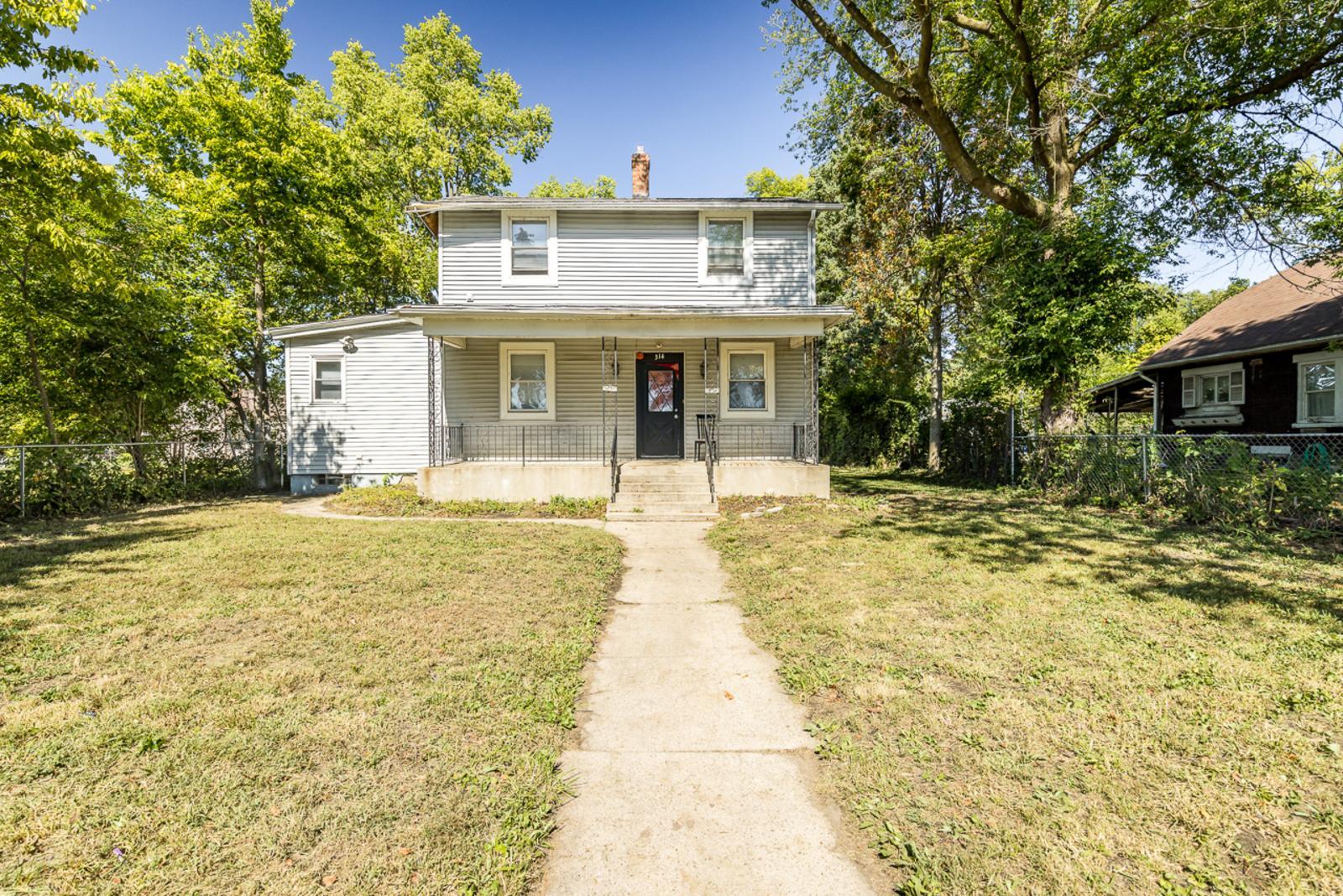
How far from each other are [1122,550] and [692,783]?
6997 mm

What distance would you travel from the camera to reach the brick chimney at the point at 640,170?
46.6ft

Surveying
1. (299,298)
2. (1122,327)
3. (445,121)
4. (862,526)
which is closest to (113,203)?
(299,298)

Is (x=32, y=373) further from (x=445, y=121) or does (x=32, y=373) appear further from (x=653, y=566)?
(x=445, y=121)

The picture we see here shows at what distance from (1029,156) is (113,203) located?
19904mm

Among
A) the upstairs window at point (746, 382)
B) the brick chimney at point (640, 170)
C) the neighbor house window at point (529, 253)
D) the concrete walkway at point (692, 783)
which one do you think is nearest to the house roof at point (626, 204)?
the neighbor house window at point (529, 253)

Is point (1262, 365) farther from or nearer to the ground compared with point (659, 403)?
farther from the ground

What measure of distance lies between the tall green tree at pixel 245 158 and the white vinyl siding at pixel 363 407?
180 centimetres

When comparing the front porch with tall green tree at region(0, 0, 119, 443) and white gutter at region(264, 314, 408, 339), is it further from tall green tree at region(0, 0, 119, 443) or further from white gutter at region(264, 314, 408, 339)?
tall green tree at region(0, 0, 119, 443)

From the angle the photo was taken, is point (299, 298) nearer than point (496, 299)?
No

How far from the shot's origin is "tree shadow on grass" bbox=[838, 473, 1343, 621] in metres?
5.23

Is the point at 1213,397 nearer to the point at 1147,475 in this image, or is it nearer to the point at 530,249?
the point at 1147,475

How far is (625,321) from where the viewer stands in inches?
438

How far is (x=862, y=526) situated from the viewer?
8602 mm

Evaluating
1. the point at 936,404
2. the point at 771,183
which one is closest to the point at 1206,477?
the point at 936,404
